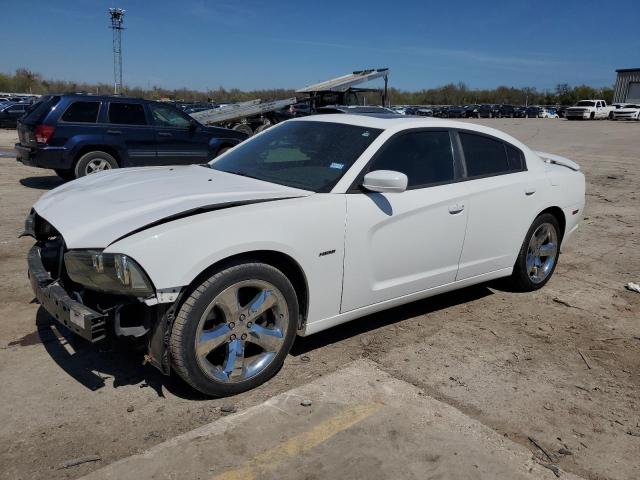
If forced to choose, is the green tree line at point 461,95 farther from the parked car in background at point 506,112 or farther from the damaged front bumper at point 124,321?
the damaged front bumper at point 124,321

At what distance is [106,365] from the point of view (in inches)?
140

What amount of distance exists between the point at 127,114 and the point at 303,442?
363 inches

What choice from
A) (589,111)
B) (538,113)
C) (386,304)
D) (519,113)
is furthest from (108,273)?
(538,113)

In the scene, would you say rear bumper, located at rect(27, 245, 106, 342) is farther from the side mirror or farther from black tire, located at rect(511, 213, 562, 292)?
black tire, located at rect(511, 213, 562, 292)

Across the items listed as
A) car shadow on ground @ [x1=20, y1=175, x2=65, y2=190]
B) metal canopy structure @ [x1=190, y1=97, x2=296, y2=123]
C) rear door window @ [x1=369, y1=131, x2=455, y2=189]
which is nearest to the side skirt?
rear door window @ [x1=369, y1=131, x2=455, y2=189]

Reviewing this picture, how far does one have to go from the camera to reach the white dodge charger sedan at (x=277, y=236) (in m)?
2.96

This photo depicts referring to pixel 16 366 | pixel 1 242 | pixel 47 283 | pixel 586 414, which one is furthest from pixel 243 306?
pixel 1 242

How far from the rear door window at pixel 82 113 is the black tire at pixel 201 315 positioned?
8249 millimetres

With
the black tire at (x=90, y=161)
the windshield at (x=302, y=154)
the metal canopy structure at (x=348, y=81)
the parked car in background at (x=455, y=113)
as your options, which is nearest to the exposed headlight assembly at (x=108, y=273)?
the windshield at (x=302, y=154)

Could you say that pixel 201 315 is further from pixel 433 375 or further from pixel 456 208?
pixel 456 208

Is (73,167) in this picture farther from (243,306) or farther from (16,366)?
(243,306)

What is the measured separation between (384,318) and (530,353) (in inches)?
45.3

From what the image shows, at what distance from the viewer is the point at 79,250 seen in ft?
9.85

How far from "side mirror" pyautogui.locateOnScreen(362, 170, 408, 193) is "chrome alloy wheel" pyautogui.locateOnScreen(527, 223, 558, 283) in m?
2.10
